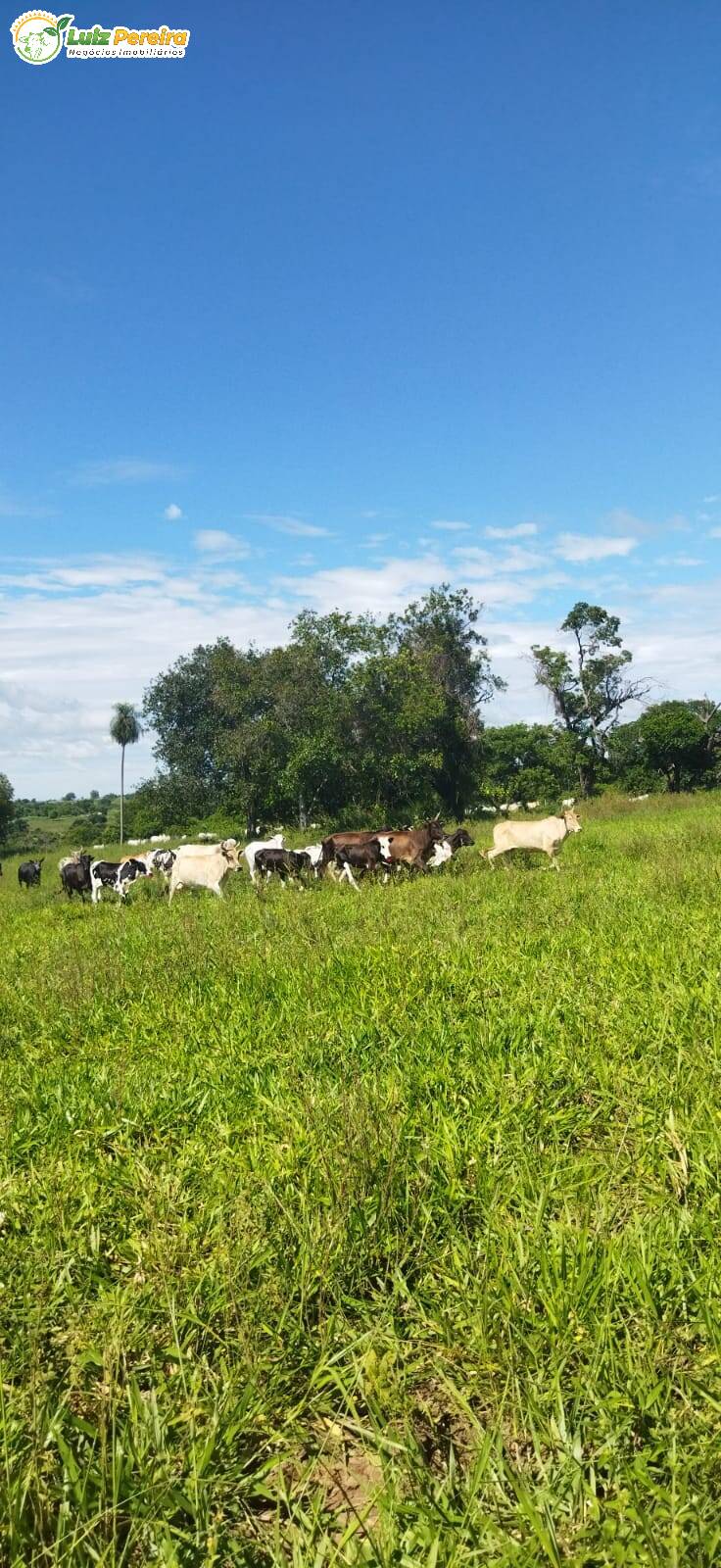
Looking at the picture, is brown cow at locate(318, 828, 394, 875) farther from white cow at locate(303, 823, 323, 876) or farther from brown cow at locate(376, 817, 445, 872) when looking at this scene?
brown cow at locate(376, 817, 445, 872)

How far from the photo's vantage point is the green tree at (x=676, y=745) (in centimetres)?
5166

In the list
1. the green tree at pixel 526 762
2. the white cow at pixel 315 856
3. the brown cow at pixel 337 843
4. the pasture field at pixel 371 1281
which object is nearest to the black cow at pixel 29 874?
the white cow at pixel 315 856

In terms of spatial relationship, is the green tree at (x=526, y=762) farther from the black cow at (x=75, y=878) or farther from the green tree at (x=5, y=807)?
the green tree at (x=5, y=807)

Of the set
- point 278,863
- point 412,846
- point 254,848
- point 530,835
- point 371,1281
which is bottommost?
point 371,1281

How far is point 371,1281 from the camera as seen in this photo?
116 inches

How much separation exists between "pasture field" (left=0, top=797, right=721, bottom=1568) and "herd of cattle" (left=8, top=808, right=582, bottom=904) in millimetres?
10681

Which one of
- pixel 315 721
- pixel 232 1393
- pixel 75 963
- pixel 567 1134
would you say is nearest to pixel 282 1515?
pixel 232 1393

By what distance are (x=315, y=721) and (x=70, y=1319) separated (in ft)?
112

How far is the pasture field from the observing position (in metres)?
2.02

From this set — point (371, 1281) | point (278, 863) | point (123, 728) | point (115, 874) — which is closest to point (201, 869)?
point (278, 863)

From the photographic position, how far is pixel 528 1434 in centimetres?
226

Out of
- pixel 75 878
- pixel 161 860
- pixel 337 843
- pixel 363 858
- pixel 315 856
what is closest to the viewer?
pixel 363 858

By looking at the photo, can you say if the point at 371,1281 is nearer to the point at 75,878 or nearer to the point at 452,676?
the point at 75,878

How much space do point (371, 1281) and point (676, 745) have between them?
53.0 m
